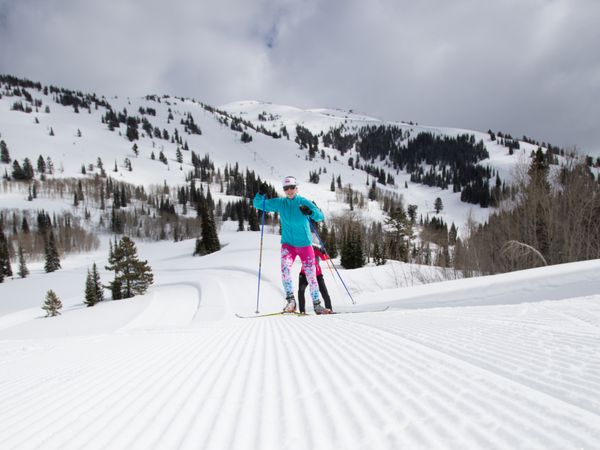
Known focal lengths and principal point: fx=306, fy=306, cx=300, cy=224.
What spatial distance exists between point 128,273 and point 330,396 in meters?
31.7

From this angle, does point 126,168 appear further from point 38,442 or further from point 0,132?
point 38,442

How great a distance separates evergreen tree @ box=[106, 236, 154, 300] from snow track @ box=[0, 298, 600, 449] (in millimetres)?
29022

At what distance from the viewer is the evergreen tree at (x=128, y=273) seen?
→ 28031mm

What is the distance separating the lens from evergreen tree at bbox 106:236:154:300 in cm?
2803

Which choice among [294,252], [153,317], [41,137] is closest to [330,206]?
[153,317]

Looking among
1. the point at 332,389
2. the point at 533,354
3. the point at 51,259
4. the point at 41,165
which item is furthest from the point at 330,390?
the point at 41,165

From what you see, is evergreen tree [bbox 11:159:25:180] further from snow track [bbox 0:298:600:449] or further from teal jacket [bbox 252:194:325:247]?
snow track [bbox 0:298:600:449]

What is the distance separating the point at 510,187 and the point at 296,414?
66.5ft

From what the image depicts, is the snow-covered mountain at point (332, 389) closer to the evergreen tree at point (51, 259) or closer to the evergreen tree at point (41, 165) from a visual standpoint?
the evergreen tree at point (51, 259)

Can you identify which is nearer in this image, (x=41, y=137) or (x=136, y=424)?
Answer: (x=136, y=424)

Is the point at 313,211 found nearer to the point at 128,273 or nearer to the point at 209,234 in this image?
the point at 128,273

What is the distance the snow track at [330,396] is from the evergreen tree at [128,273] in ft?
95.2

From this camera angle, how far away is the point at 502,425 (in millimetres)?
944

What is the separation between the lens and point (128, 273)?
1119 inches
